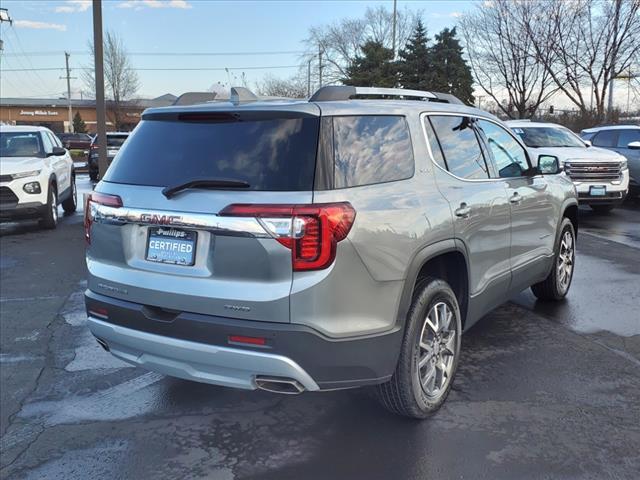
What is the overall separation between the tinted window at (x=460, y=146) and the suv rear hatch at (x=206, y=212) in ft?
3.90

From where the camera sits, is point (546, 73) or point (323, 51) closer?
point (546, 73)

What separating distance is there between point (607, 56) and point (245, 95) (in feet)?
96.4

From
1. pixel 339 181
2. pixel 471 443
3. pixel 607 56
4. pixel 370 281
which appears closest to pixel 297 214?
pixel 339 181

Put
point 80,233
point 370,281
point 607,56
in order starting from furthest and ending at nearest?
point 607,56
point 80,233
point 370,281

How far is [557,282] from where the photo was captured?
582 centimetres

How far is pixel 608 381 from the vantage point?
4.13 meters

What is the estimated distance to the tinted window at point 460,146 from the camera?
3.90m

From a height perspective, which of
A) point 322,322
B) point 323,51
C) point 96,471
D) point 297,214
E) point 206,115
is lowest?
point 96,471

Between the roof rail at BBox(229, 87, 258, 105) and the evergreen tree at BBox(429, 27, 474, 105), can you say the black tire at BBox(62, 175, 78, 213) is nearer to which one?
the roof rail at BBox(229, 87, 258, 105)

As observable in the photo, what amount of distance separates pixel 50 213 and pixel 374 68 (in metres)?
38.2

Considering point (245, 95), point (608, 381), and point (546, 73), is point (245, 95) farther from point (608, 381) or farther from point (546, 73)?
point (546, 73)

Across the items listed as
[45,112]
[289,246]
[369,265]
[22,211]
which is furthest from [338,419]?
[45,112]

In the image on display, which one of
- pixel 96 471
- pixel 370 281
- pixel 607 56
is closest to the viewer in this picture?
pixel 370 281

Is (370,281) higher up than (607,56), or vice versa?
(607,56)
